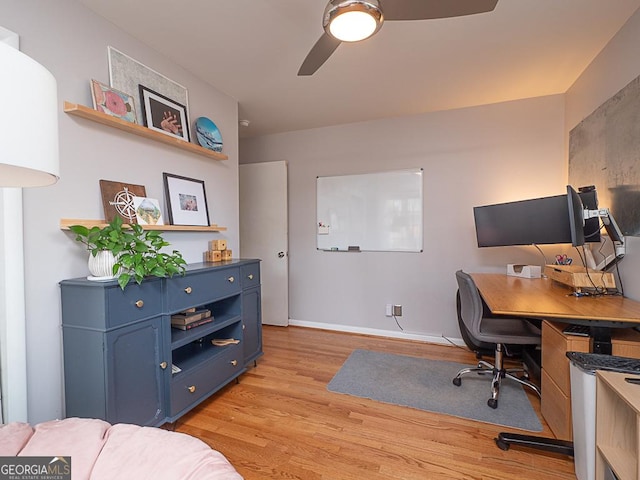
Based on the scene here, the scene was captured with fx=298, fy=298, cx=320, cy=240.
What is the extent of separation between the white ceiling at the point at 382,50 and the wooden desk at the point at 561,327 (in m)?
1.71

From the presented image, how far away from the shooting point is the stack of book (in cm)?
200

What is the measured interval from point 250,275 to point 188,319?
0.64m

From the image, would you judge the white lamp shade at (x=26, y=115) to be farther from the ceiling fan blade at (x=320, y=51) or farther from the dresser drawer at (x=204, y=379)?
the dresser drawer at (x=204, y=379)

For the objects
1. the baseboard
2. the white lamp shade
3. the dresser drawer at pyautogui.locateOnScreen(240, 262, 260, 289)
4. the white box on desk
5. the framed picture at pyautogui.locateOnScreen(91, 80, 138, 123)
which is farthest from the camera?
the baseboard

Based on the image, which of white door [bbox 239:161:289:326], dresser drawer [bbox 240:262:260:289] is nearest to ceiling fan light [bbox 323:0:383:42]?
dresser drawer [bbox 240:262:260:289]

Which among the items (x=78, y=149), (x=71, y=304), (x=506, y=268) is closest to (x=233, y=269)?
(x=71, y=304)

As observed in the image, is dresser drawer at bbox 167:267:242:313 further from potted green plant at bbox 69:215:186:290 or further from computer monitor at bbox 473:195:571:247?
computer monitor at bbox 473:195:571:247

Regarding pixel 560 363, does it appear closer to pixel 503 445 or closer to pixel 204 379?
pixel 503 445

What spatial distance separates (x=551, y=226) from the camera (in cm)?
228

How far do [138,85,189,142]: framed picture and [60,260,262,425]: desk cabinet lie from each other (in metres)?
1.04

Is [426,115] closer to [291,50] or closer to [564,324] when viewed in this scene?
[291,50]

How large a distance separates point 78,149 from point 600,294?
3.31 meters

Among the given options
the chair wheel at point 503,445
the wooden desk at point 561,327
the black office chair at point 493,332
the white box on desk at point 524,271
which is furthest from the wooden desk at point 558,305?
the chair wheel at point 503,445

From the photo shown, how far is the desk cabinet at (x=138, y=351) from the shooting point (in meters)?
1.45
